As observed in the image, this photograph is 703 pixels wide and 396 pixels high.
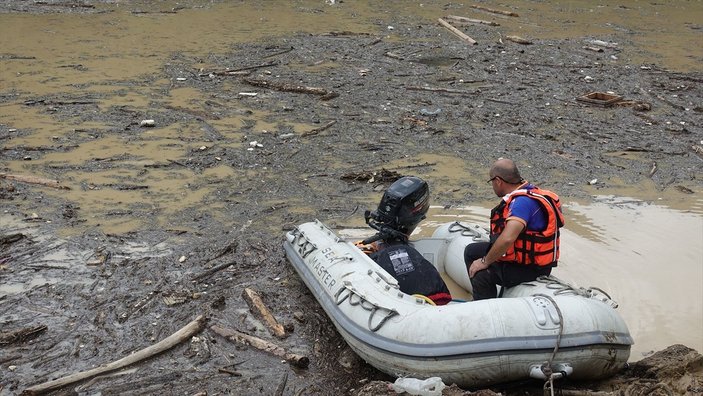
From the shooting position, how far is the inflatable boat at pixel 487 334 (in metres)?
4.61

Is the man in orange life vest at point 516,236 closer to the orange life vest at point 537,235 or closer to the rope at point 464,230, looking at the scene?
the orange life vest at point 537,235

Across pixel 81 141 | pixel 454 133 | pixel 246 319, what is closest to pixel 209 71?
pixel 81 141

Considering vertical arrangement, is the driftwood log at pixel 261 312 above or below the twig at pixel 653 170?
below

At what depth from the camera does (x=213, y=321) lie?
5.64 metres

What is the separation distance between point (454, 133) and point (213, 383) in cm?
569

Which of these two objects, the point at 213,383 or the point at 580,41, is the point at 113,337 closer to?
the point at 213,383

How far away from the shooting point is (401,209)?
5.68m

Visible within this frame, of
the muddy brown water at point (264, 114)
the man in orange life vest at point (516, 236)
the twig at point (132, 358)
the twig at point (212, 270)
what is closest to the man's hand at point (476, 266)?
the man in orange life vest at point (516, 236)

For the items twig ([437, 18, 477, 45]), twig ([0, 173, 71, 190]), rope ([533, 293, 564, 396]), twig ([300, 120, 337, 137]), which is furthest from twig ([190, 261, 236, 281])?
twig ([437, 18, 477, 45])

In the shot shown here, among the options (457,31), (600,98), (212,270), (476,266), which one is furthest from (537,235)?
(457,31)

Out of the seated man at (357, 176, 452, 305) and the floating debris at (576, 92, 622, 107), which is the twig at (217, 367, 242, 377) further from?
the floating debris at (576, 92, 622, 107)

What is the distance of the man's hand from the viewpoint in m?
5.44

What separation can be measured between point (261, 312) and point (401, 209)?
128cm

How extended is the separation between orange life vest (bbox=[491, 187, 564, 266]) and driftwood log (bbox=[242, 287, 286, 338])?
1.64 metres
